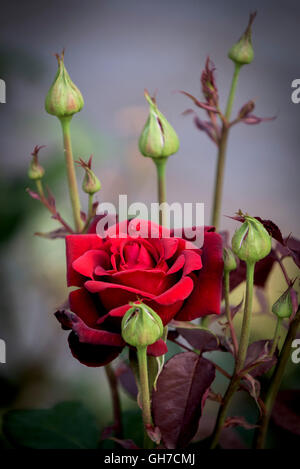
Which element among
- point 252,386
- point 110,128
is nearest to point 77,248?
point 252,386

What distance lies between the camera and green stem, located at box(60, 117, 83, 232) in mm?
341

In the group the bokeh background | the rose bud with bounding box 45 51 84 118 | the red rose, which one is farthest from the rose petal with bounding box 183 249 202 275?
the bokeh background

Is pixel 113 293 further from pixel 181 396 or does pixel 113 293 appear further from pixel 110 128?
pixel 110 128

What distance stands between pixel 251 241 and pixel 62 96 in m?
0.14

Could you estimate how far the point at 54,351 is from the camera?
69 centimetres

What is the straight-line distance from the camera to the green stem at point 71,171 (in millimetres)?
341

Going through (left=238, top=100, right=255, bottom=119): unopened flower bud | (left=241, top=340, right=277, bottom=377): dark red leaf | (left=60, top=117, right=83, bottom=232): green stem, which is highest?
(left=238, top=100, right=255, bottom=119): unopened flower bud

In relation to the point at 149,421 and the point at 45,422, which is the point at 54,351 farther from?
the point at 149,421

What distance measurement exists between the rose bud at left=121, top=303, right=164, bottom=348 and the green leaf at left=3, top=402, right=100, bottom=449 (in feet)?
0.69

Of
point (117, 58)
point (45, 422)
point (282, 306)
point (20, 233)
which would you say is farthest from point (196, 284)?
point (117, 58)

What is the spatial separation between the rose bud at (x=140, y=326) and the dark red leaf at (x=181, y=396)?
0.06 metres

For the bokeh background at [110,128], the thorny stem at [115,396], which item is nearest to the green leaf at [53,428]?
the thorny stem at [115,396]

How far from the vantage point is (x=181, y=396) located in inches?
12.2

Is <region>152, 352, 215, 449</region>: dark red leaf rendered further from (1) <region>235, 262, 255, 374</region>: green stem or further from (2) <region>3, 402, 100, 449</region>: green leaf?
(2) <region>3, 402, 100, 449</region>: green leaf
